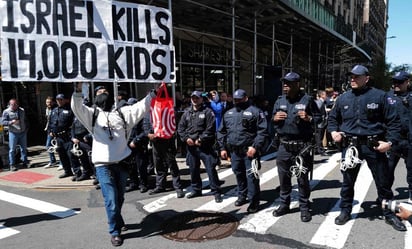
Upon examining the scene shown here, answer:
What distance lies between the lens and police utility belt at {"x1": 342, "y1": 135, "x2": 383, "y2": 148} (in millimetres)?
4090

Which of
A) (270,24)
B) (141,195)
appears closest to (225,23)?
(270,24)

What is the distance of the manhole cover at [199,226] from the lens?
4.16 metres

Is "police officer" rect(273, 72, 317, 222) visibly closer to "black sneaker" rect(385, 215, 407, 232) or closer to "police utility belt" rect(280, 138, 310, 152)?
"police utility belt" rect(280, 138, 310, 152)

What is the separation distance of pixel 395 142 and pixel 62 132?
6.33 metres

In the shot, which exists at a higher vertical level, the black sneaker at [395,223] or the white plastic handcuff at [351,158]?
the white plastic handcuff at [351,158]

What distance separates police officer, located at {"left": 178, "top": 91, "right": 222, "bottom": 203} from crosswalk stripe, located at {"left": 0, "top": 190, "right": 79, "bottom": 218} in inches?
78.6

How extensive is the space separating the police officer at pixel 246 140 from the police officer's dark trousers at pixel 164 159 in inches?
45.6

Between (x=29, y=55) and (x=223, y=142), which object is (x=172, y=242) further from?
(x=29, y=55)

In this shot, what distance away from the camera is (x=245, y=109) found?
5117 mm

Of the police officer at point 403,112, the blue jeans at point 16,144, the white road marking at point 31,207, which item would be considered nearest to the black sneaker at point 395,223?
the police officer at point 403,112

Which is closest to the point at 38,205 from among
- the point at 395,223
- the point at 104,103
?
the point at 104,103

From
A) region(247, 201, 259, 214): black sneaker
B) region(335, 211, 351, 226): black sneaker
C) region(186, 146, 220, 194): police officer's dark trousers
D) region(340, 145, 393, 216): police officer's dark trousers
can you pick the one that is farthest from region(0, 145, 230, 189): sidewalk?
region(340, 145, 393, 216): police officer's dark trousers

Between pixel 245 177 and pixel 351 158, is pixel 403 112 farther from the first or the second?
pixel 245 177

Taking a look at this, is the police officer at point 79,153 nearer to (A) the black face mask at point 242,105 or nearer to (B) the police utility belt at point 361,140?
(A) the black face mask at point 242,105
